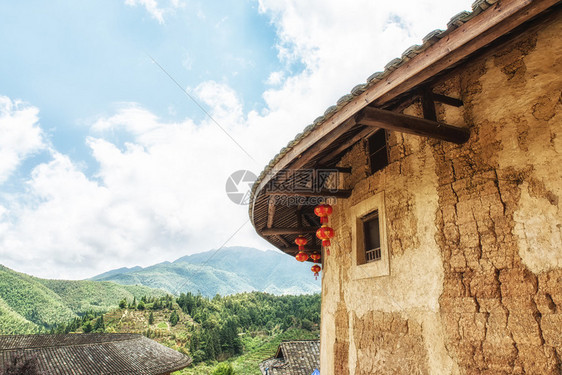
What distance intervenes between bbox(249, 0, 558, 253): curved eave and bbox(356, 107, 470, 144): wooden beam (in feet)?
0.33

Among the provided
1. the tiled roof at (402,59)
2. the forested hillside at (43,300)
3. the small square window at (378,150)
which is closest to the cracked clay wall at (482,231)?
the small square window at (378,150)

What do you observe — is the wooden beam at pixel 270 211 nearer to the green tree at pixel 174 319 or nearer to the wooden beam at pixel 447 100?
the wooden beam at pixel 447 100

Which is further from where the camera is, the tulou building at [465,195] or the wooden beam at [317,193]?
the wooden beam at [317,193]

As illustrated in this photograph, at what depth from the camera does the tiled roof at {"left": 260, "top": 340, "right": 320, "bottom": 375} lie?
58.4 feet

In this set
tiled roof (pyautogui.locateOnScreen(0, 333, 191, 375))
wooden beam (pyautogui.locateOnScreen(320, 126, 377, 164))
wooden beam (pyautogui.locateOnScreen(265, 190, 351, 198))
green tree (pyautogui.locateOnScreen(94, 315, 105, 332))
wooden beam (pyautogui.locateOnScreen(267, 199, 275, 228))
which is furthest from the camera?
green tree (pyautogui.locateOnScreen(94, 315, 105, 332))

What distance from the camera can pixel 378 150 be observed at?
4.50 meters

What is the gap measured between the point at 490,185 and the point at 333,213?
286cm

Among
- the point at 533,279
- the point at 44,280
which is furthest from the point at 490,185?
the point at 44,280

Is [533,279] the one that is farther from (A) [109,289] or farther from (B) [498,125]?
(A) [109,289]

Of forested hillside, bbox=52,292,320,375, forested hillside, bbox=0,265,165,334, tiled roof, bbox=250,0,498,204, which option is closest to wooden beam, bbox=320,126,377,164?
tiled roof, bbox=250,0,498,204

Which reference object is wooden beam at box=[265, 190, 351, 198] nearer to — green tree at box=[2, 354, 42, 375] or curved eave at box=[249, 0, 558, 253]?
curved eave at box=[249, 0, 558, 253]

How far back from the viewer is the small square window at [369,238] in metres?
3.98

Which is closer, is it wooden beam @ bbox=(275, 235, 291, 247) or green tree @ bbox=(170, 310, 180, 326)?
wooden beam @ bbox=(275, 235, 291, 247)

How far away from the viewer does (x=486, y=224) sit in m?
2.85
